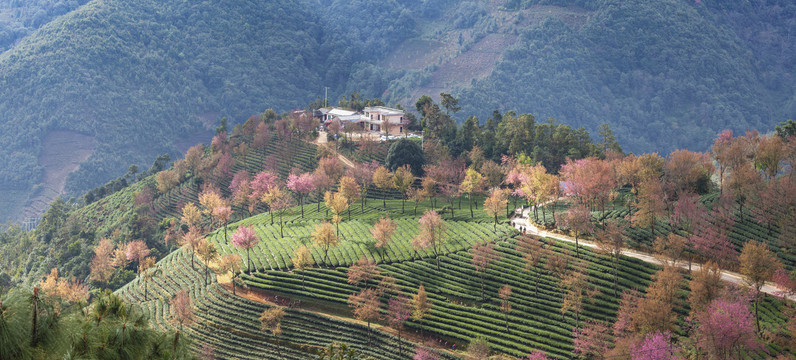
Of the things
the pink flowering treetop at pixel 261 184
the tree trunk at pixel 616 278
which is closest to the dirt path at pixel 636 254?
the tree trunk at pixel 616 278

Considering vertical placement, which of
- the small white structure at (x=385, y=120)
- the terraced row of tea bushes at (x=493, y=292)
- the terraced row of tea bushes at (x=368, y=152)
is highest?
the small white structure at (x=385, y=120)

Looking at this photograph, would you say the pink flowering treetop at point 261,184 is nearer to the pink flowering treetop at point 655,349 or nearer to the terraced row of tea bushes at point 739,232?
the terraced row of tea bushes at point 739,232


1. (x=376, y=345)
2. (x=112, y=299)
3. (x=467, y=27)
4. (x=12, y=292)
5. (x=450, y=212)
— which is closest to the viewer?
(x=12, y=292)

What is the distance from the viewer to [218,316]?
5441cm

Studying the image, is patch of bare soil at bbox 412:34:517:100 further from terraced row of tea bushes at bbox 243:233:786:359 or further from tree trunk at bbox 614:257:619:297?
tree trunk at bbox 614:257:619:297

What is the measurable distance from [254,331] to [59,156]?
362 feet

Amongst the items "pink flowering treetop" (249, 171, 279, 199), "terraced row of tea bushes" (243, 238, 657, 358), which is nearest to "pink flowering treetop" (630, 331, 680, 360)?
"terraced row of tea bushes" (243, 238, 657, 358)

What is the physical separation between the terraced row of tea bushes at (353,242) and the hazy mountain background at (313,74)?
82421mm

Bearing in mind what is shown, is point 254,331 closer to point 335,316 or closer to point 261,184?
point 335,316

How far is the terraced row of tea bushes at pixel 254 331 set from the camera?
49344mm

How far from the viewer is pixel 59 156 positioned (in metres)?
140

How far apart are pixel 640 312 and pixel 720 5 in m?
151

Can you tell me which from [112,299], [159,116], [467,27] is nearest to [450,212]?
[112,299]

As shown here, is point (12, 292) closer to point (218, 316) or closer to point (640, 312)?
point (640, 312)
